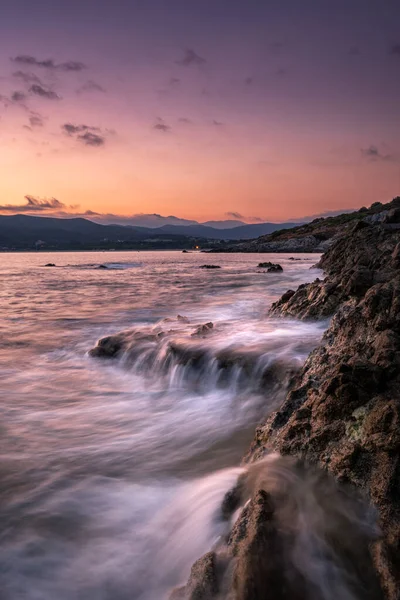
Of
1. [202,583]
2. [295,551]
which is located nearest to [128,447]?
[202,583]

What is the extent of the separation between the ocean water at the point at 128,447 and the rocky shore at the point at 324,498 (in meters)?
0.62

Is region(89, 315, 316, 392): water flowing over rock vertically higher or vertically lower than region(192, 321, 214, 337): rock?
lower

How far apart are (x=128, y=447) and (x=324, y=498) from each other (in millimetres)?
3498

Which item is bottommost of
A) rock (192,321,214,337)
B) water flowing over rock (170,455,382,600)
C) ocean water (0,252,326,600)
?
ocean water (0,252,326,600)

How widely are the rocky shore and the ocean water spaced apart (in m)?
0.62

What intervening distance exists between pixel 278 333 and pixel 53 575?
22.9ft

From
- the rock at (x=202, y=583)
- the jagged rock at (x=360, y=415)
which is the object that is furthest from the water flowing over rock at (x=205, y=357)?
the rock at (x=202, y=583)

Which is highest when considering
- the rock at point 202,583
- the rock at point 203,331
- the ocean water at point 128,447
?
the rock at point 203,331

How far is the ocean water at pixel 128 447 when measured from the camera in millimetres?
3582

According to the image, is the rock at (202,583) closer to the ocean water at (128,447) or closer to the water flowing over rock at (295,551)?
the water flowing over rock at (295,551)

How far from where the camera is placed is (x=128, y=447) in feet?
19.8

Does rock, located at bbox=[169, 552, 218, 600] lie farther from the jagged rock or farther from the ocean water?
the jagged rock

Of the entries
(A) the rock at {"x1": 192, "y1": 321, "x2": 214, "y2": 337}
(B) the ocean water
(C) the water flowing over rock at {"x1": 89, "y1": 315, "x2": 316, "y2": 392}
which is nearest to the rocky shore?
(B) the ocean water

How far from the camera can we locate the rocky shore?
2678mm
